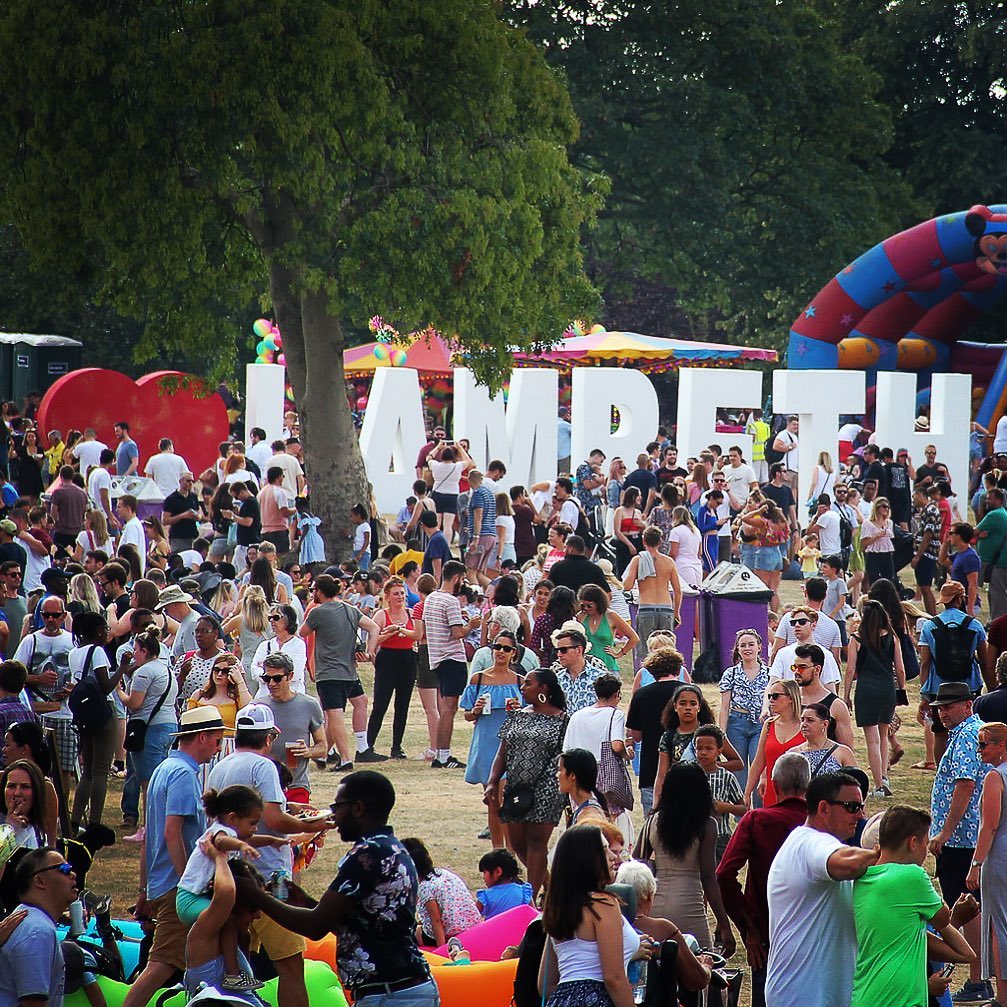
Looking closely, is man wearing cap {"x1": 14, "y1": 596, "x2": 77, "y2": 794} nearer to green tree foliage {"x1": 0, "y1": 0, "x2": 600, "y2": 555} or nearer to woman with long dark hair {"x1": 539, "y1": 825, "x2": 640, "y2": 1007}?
woman with long dark hair {"x1": 539, "y1": 825, "x2": 640, "y2": 1007}

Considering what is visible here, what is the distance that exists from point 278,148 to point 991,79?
27.9 m

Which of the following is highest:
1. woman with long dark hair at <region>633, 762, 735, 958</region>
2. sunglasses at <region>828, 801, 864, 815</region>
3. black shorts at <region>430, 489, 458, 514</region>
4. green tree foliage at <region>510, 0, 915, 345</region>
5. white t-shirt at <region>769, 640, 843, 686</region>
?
green tree foliage at <region>510, 0, 915, 345</region>

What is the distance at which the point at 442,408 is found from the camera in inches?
1639

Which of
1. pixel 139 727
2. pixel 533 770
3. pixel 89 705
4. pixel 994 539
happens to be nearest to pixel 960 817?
pixel 533 770

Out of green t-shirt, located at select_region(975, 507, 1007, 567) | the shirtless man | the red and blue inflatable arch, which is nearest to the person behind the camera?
the shirtless man

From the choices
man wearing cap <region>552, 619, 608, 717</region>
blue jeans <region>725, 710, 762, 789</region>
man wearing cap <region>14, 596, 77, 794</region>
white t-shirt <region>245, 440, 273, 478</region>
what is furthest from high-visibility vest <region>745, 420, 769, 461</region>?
man wearing cap <region>14, 596, 77, 794</region>

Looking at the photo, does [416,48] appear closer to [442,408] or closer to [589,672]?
[589,672]

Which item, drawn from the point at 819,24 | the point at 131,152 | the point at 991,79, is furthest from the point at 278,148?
the point at 991,79

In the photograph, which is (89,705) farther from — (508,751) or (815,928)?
(815,928)

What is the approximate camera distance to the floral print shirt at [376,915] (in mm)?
5664

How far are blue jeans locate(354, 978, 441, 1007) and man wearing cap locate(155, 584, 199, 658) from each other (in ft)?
19.9

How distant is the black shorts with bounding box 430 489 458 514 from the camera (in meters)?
22.3

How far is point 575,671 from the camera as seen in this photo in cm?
1040

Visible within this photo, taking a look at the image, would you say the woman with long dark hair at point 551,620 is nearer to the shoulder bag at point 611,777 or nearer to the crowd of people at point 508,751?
the crowd of people at point 508,751
